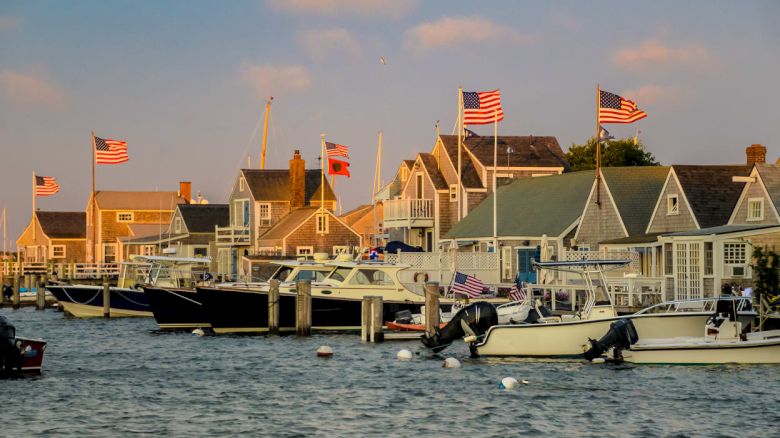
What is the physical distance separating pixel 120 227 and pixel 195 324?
225ft

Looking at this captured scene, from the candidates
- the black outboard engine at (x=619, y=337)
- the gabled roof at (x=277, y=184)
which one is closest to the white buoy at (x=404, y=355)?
the black outboard engine at (x=619, y=337)

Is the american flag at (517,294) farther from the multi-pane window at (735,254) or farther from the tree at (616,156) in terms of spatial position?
the tree at (616,156)

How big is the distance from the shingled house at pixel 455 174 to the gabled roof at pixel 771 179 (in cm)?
2491

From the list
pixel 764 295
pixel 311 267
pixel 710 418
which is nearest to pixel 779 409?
pixel 710 418

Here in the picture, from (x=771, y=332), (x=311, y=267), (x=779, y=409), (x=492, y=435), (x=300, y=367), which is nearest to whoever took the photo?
(x=492, y=435)

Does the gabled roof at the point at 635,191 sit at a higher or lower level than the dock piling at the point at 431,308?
higher

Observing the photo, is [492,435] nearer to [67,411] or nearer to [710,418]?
[710,418]

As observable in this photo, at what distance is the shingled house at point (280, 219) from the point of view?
8606 cm

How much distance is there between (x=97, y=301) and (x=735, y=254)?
34590 millimetres

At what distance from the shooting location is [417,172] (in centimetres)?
7688

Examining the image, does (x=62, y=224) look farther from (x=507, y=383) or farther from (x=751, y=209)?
(x=507, y=383)

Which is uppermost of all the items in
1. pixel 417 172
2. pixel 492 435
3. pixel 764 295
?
pixel 417 172

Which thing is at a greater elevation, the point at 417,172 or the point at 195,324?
the point at 417,172

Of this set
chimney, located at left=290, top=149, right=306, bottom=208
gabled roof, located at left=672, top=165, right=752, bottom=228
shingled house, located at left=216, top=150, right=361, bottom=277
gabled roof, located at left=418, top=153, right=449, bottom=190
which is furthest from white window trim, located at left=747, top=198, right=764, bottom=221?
chimney, located at left=290, top=149, right=306, bottom=208
